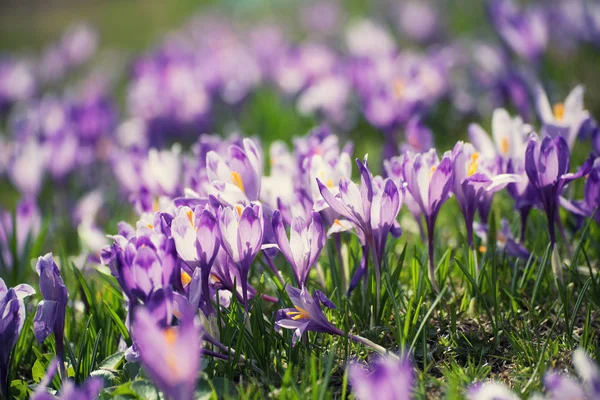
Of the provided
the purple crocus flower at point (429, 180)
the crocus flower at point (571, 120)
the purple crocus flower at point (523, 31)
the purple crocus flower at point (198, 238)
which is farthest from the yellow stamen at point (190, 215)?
the purple crocus flower at point (523, 31)

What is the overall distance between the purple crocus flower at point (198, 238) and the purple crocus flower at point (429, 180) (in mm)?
526

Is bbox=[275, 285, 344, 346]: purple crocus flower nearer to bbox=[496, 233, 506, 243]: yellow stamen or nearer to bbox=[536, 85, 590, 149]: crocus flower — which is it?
bbox=[496, 233, 506, 243]: yellow stamen

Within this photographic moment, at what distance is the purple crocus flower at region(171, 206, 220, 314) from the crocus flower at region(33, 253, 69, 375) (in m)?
0.30

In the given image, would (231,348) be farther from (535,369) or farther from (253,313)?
(535,369)

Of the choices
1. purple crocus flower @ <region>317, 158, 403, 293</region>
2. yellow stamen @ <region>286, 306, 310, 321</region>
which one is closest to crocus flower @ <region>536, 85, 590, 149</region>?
purple crocus flower @ <region>317, 158, 403, 293</region>

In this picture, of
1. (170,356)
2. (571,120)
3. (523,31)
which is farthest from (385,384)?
(523,31)

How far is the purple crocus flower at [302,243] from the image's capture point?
1.64m

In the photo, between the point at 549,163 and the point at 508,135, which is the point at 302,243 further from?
the point at 508,135

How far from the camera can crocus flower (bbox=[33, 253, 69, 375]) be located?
1.56m

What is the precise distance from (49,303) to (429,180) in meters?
0.97

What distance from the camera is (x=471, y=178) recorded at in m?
1.71

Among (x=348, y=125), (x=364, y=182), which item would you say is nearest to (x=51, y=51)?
(x=348, y=125)

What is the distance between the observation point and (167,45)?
219 inches

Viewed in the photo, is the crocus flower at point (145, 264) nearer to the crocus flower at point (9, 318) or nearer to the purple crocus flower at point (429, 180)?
the crocus flower at point (9, 318)
